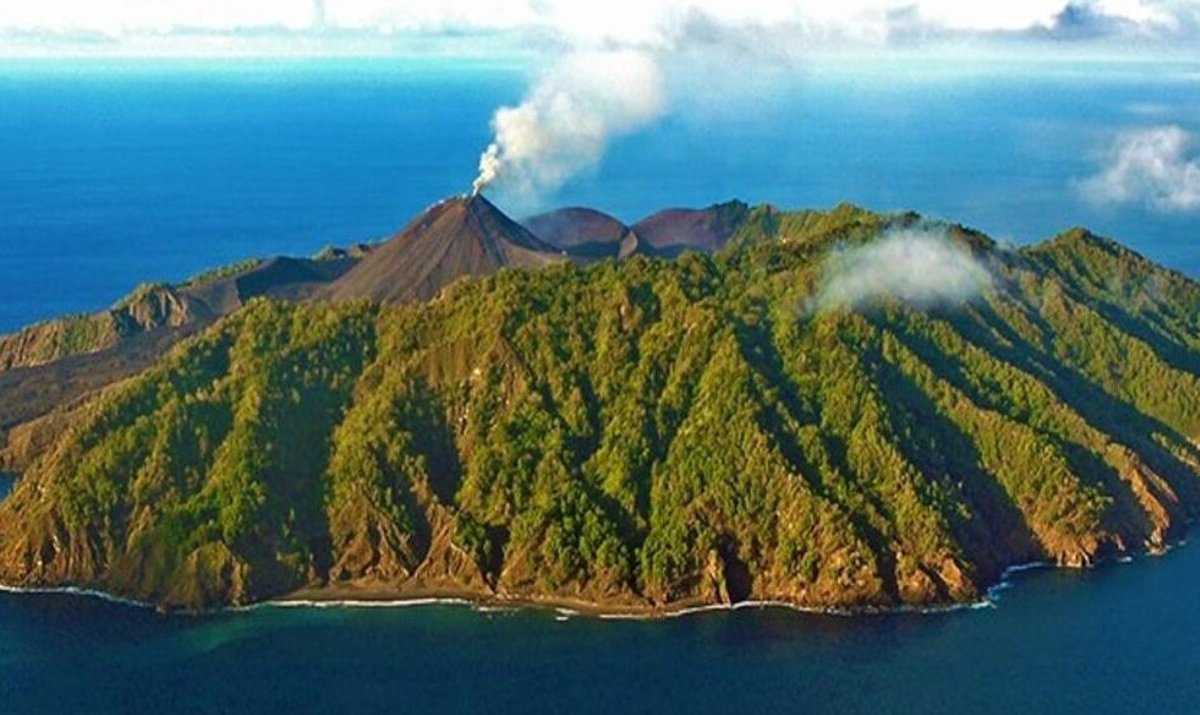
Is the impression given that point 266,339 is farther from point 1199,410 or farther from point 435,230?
point 1199,410

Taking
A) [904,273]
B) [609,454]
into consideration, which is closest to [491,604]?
[609,454]

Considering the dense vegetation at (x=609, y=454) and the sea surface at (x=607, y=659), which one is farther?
the dense vegetation at (x=609, y=454)

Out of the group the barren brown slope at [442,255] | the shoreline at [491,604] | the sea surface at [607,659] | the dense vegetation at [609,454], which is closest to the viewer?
the sea surface at [607,659]

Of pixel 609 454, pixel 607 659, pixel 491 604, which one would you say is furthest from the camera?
pixel 609 454

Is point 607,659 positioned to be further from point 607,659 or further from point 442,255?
point 442,255

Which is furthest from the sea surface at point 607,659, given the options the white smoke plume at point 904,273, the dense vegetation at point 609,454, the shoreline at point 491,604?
the white smoke plume at point 904,273

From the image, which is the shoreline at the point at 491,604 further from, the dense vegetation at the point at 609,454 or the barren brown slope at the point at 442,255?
the barren brown slope at the point at 442,255
